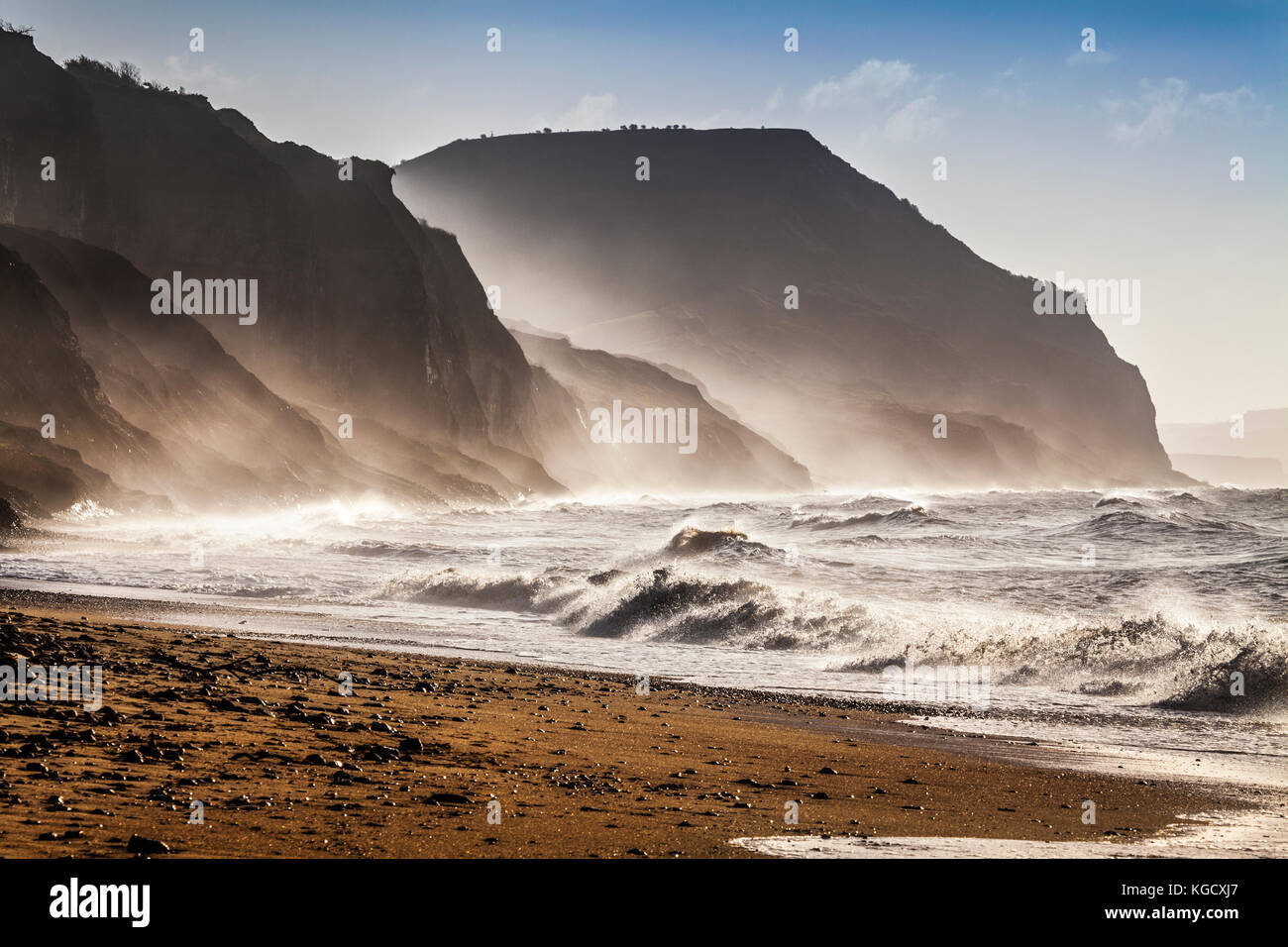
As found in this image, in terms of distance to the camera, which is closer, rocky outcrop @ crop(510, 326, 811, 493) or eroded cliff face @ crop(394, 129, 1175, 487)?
rocky outcrop @ crop(510, 326, 811, 493)

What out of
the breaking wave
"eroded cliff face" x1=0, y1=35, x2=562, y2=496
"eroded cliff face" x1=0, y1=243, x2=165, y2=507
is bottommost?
the breaking wave

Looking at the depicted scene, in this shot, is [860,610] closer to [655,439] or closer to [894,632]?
[894,632]

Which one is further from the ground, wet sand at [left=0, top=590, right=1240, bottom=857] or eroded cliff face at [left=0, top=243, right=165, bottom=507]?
eroded cliff face at [left=0, top=243, right=165, bottom=507]

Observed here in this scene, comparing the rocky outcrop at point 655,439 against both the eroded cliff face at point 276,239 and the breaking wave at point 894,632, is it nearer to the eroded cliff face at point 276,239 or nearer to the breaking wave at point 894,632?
the eroded cliff face at point 276,239

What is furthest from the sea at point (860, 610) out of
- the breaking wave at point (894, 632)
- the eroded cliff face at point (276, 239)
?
the eroded cliff face at point (276, 239)

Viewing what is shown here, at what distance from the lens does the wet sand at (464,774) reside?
5910 mm

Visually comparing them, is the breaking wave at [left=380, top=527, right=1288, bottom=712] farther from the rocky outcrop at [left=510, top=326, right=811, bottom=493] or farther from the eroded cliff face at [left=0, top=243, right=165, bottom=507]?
the rocky outcrop at [left=510, top=326, right=811, bottom=493]

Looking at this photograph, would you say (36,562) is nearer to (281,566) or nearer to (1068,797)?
(281,566)

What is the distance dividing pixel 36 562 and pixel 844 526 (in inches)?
1248

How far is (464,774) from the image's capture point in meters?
7.89

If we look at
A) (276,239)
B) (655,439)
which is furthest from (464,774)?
(655,439)

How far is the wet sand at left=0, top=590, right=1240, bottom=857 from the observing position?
5.91 metres

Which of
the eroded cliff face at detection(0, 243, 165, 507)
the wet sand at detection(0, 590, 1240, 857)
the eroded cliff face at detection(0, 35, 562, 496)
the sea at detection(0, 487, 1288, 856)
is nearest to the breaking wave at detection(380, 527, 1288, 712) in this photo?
the sea at detection(0, 487, 1288, 856)

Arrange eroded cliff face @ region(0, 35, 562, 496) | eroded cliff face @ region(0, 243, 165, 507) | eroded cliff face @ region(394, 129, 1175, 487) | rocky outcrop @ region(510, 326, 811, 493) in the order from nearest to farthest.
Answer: eroded cliff face @ region(0, 243, 165, 507) < eroded cliff face @ region(0, 35, 562, 496) < rocky outcrop @ region(510, 326, 811, 493) < eroded cliff face @ region(394, 129, 1175, 487)
